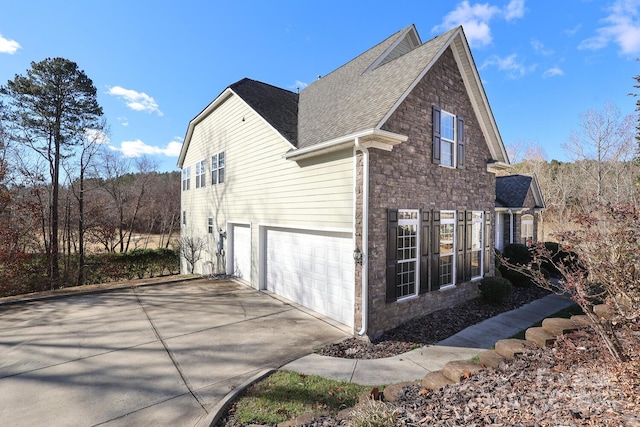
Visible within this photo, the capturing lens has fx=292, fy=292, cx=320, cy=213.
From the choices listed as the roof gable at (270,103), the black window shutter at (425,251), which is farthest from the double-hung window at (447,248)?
the roof gable at (270,103)

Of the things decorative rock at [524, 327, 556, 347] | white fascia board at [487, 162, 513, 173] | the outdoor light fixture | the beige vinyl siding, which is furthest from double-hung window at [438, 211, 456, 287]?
decorative rock at [524, 327, 556, 347]

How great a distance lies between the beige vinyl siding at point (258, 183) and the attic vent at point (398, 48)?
15.7ft

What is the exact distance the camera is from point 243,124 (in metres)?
11.7

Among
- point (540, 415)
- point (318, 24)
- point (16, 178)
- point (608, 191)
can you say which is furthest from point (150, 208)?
point (608, 191)

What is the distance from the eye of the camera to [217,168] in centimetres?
1406

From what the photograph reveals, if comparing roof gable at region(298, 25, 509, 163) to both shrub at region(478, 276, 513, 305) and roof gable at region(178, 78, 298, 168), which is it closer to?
roof gable at region(178, 78, 298, 168)

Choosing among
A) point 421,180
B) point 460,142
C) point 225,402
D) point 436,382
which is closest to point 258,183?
point 421,180

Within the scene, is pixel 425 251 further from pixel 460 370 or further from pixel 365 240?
pixel 460 370

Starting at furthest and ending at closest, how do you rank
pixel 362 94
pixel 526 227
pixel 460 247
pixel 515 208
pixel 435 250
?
pixel 526 227
pixel 515 208
pixel 460 247
pixel 362 94
pixel 435 250

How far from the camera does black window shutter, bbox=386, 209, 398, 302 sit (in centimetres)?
688

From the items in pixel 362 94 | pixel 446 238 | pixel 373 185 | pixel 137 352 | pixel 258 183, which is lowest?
pixel 137 352

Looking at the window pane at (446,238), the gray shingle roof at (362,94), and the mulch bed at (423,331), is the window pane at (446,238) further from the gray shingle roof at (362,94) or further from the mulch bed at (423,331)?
the gray shingle roof at (362,94)

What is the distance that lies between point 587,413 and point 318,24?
12980 mm

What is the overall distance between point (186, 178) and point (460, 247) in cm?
1597
